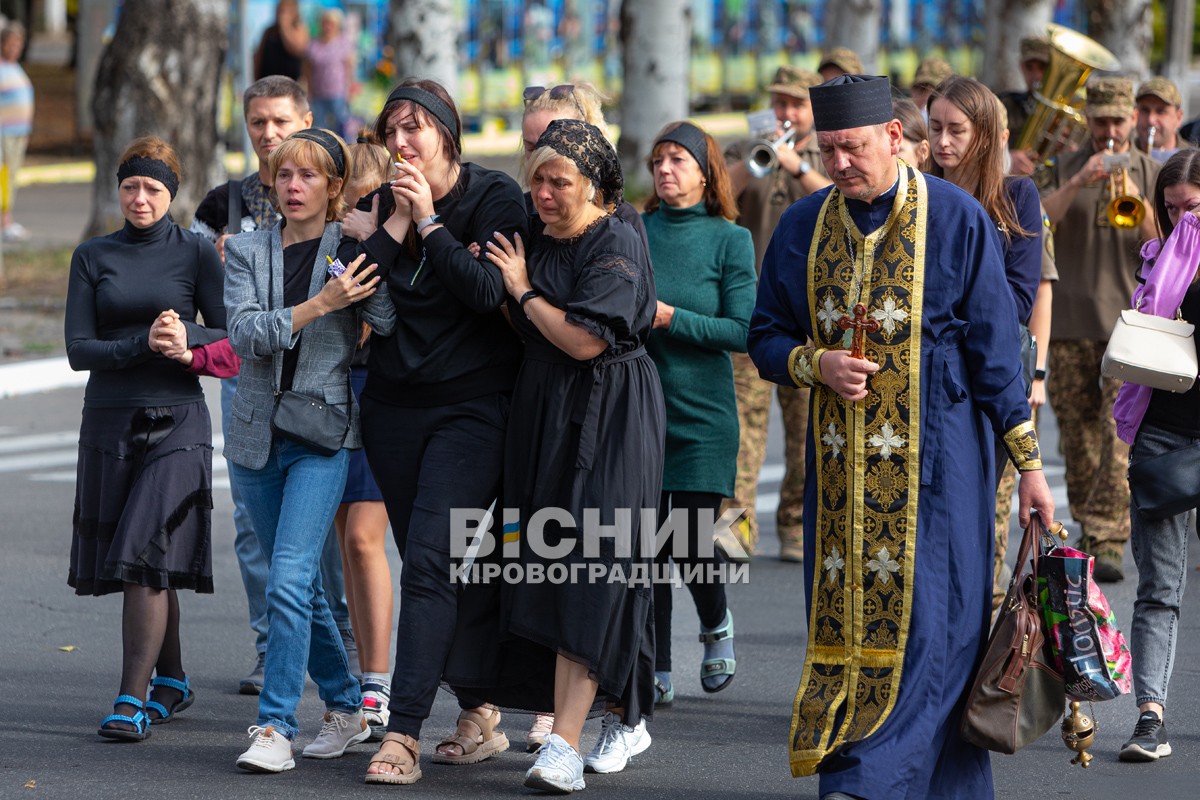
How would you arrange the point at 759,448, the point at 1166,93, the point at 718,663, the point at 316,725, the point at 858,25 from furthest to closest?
the point at 858,25 < the point at 1166,93 < the point at 759,448 < the point at 718,663 < the point at 316,725

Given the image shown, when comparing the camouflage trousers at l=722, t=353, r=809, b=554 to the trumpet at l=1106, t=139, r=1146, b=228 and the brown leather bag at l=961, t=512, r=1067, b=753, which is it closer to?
the trumpet at l=1106, t=139, r=1146, b=228

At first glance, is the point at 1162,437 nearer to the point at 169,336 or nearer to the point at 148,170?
the point at 169,336

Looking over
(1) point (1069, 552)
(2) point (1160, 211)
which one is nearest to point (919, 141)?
(2) point (1160, 211)

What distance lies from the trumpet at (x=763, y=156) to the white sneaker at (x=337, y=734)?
132 inches

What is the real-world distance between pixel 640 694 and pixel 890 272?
1.54m

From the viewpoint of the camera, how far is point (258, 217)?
6699 mm

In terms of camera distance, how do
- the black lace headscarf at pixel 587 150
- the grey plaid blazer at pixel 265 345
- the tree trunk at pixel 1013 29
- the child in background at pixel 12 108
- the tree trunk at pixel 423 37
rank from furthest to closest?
the tree trunk at pixel 1013 29
the child in background at pixel 12 108
the tree trunk at pixel 423 37
the grey plaid blazer at pixel 265 345
the black lace headscarf at pixel 587 150

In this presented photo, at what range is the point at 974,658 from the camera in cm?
492

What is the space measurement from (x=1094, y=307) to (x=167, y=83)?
10321 millimetres

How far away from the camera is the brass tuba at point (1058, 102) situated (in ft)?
29.2

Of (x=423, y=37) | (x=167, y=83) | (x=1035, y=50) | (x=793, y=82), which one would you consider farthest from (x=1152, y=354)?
(x=167, y=83)

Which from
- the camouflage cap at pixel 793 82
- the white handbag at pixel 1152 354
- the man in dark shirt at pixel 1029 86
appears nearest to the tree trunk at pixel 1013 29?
the man in dark shirt at pixel 1029 86

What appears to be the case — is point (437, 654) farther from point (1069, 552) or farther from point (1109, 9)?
point (1109, 9)

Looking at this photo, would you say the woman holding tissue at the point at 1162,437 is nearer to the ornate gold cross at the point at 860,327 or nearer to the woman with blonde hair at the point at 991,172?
the woman with blonde hair at the point at 991,172
